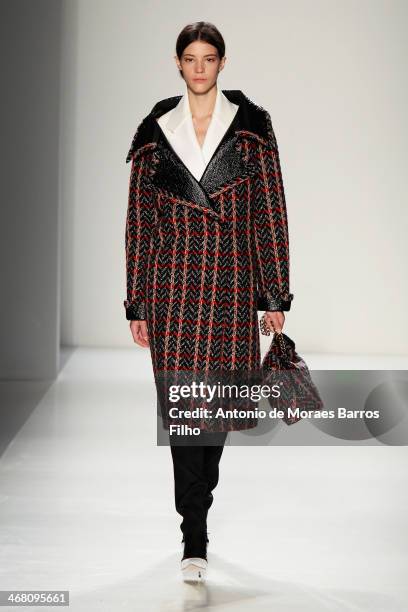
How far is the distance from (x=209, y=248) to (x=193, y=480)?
56 cm

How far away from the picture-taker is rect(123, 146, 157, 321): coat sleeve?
9.57 ft

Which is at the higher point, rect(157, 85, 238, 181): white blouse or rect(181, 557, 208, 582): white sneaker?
rect(157, 85, 238, 181): white blouse

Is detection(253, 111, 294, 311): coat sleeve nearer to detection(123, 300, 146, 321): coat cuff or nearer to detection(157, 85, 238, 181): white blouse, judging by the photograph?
detection(157, 85, 238, 181): white blouse

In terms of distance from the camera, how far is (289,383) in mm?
2885

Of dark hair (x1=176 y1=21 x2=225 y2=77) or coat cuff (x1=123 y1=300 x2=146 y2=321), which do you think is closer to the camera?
dark hair (x1=176 y1=21 x2=225 y2=77)

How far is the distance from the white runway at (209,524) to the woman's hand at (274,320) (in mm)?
626

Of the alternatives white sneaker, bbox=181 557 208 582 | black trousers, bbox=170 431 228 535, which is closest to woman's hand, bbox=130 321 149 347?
black trousers, bbox=170 431 228 535

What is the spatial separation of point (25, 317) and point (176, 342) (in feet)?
12.4

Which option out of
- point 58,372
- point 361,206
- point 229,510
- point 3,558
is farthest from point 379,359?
point 3,558

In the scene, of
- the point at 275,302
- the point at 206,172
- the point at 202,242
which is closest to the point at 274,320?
the point at 275,302

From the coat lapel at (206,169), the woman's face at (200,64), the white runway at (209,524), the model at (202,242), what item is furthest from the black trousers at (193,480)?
the woman's face at (200,64)

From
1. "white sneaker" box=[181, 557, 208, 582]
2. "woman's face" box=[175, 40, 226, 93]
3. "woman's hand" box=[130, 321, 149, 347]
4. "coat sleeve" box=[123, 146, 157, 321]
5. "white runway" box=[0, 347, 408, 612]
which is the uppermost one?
"woman's face" box=[175, 40, 226, 93]

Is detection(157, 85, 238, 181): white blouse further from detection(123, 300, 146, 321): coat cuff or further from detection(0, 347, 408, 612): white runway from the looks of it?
detection(0, 347, 408, 612): white runway

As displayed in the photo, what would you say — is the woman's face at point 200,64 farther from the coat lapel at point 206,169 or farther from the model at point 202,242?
the coat lapel at point 206,169
